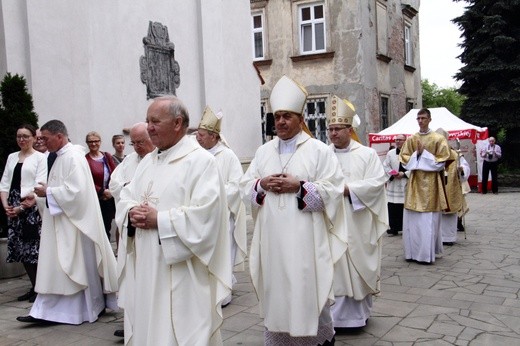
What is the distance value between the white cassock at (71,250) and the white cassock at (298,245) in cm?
205

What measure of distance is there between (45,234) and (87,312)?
912mm

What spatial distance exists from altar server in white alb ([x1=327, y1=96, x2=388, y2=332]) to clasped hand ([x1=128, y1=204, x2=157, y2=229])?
2.26 meters

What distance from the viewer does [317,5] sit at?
2009cm

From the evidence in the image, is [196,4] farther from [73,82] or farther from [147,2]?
[73,82]

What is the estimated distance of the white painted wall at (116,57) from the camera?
846 cm

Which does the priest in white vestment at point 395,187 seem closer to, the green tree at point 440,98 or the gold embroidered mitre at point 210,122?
the gold embroidered mitre at point 210,122

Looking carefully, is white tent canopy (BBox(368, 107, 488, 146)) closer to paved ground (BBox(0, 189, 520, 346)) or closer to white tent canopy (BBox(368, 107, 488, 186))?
white tent canopy (BBox(368, 107, 488, 186))

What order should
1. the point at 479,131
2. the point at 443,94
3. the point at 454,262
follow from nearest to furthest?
the point at 454,262, the point at 479,131, the point at 443,94

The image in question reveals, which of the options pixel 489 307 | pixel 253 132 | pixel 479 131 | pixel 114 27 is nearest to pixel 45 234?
pixel 489 307

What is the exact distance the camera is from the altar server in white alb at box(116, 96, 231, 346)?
340cm

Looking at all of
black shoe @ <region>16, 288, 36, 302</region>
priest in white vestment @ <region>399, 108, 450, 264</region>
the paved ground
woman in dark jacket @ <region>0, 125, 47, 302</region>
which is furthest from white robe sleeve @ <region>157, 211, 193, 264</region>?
priest in white vestment @ <region>399, 108, 450, 264</region>

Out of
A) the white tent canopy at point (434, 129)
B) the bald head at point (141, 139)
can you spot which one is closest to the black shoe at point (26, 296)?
the bald head at point (141, 139)

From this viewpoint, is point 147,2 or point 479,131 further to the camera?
point 479,131

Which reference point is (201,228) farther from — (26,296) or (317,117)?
(317,117)
